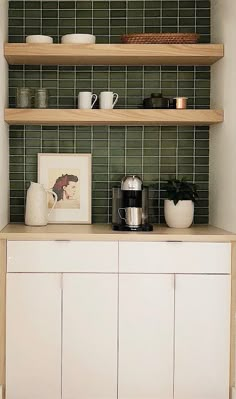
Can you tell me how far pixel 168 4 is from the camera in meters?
4.25

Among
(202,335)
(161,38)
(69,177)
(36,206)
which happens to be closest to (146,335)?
(202,335)

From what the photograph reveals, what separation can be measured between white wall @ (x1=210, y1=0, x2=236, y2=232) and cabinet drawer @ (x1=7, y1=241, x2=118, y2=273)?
685 millimetres

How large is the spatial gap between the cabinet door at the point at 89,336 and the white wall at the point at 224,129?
756 millimetres

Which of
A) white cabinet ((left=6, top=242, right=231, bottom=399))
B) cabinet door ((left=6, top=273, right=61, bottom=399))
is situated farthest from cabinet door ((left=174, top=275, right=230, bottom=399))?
cabinet door ((left=6, top=273, right=61, bottom=399))

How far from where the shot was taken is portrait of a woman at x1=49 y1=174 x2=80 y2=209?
4238mm

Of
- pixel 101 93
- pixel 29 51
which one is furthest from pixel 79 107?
pixel 29 51

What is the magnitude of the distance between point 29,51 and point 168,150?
40.3 inches

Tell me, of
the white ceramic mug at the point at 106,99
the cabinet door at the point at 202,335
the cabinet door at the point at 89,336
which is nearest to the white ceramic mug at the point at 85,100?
the white ceramic mug at the point at 106,99

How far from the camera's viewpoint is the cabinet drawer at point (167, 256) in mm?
3662

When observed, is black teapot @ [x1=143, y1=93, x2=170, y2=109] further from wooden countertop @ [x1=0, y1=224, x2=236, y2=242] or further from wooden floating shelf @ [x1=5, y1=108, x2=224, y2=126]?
wooden countertop @ [x1=0, y1=224, x2=236, y2=242]

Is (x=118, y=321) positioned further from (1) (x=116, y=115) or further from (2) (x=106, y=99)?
(2) (x=106, y=99)

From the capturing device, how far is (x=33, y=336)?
12.1ft

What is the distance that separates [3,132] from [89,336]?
4.02 ft

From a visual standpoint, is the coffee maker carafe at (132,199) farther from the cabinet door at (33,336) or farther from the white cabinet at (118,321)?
the cabinet door at (33,336)
